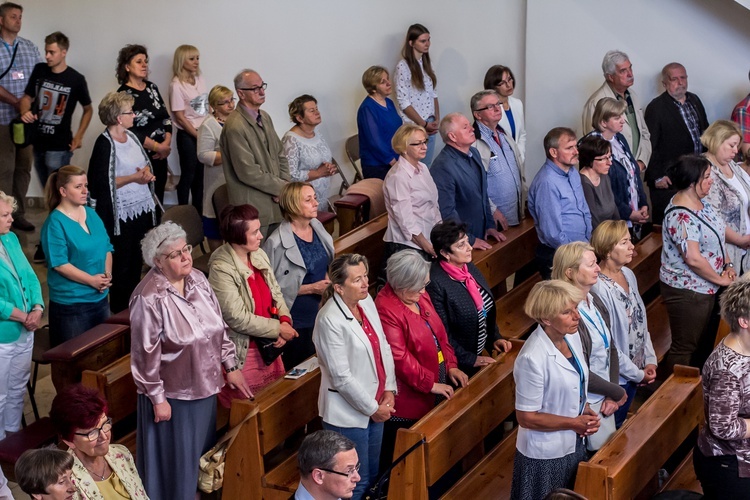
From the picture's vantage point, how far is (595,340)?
4.25 m

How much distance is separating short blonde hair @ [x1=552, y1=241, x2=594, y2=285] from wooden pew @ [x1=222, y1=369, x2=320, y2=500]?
→ 3.87 feet

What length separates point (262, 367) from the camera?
4785mm

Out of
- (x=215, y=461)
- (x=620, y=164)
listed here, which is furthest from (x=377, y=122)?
(x=215, y=461)

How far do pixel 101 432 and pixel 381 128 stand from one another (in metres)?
3.86

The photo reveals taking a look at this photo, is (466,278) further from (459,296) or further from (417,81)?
(417,81)

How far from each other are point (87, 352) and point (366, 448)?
4.29ft

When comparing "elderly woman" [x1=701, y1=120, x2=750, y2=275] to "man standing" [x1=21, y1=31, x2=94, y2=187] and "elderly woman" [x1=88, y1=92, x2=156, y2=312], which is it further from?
"man standing" [x1=21, y1=31, x2=94, y2=187]

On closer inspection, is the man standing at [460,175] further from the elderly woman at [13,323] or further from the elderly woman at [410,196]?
the elderly woman at [13,323]

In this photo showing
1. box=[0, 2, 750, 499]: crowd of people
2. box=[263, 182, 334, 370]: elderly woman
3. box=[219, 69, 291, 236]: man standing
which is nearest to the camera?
box=[0, 2, 750, 499]: crowd of people

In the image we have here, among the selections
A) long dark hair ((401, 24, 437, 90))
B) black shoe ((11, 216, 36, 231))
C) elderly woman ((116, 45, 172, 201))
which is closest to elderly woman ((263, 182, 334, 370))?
elderly woman ((116, 45, 172, 201))

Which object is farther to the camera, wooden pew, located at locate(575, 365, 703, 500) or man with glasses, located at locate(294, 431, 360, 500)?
wooden pew, located at locate(575, 365, 703, 500)

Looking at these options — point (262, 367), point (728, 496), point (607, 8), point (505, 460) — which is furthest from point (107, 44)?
point (728, 496)

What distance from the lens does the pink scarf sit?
15.4ft

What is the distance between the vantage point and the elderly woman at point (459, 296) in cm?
464
